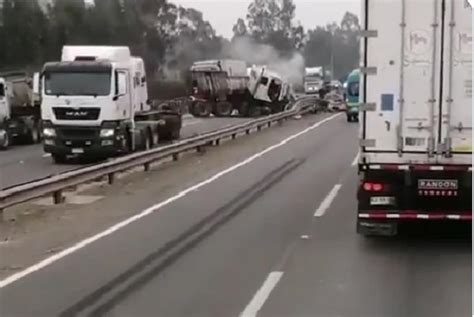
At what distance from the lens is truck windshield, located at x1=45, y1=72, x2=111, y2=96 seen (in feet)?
86.7

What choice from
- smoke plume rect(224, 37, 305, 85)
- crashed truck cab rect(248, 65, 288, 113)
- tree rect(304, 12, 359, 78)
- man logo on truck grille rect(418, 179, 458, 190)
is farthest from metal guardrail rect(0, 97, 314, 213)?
tree rect(304, 12, 359, 78)

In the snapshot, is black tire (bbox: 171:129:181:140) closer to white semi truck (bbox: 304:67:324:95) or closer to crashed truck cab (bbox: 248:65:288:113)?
crashed truck cab (bbox: 248:65:288:113)

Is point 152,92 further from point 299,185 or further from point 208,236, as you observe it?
point 208,236

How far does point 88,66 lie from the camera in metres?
26.4

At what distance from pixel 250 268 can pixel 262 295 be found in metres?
1.52

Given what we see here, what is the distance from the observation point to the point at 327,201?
17609 mm

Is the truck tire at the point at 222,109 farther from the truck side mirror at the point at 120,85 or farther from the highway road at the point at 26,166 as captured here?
the truck side mirror at the point at 120,85

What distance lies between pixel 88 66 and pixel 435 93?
15729 mm

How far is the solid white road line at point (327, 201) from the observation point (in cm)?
1609

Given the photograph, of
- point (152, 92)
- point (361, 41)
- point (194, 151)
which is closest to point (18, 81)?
point (194, 151)

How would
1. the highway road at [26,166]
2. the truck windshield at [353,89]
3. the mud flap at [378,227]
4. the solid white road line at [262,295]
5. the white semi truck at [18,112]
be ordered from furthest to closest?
1. the truck windshield at [353,89]
2. the white semi truck at [18,112]
3. the highway road at [26,166]
4. the mud flap at [378,227]
5. the solid white road line at [262,295]

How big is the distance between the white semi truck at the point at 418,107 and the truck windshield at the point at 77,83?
15196 millimetres

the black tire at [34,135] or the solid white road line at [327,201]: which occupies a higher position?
the solid white road line at [327,201]

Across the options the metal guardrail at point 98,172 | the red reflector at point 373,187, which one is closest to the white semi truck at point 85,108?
the metal guardrail at point 98,172
